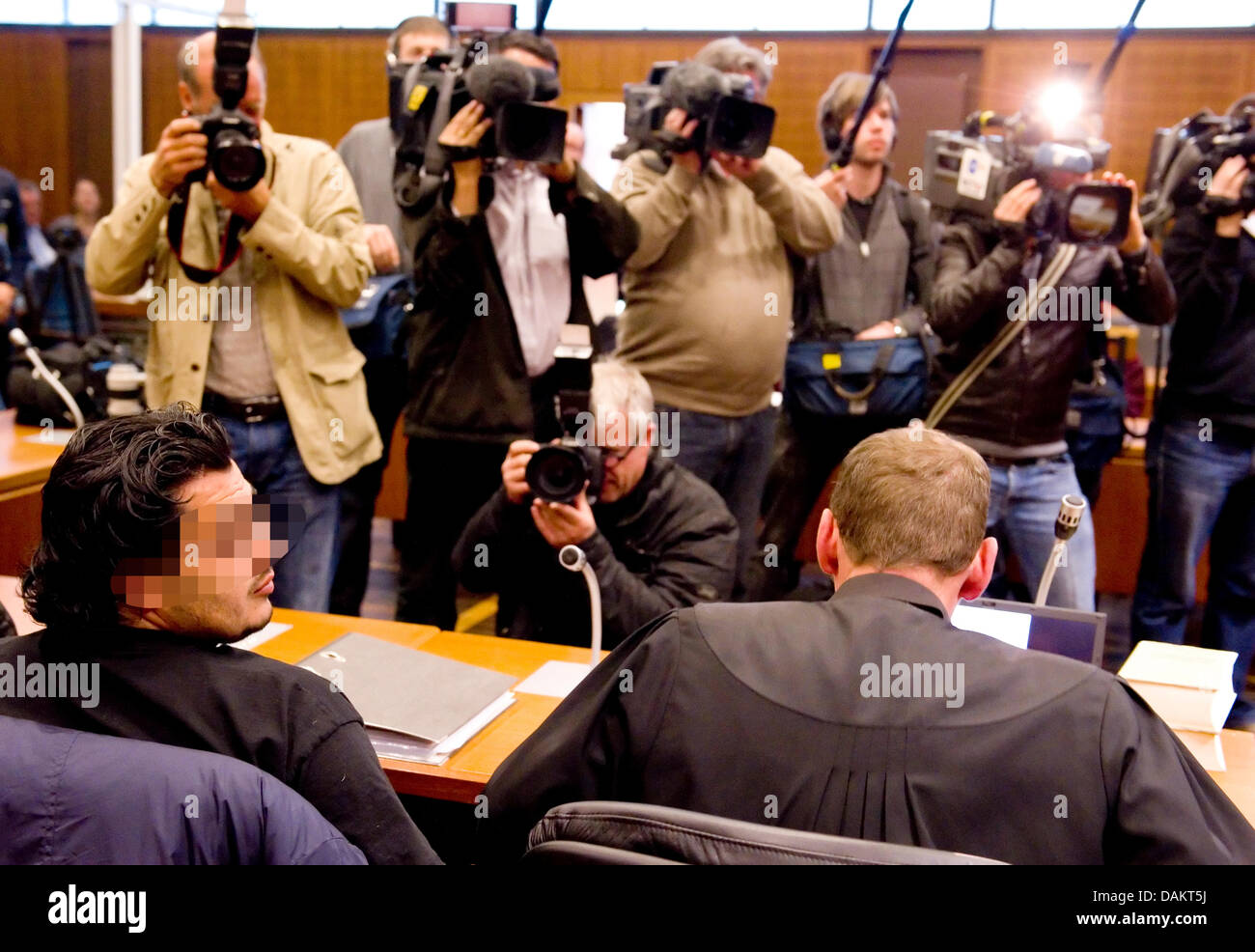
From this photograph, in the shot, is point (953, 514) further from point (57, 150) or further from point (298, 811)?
point (57, 150)

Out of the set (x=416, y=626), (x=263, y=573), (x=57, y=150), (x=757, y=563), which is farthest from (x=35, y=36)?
(x=263, y=573)

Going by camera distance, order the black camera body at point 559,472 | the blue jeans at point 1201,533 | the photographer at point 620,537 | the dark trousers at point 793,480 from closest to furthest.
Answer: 1. the black camera body at point 559,472
2. the photographer at point 620,537
3. the blue jeans at point 1201,533
4. the dark trousers at point 793,480

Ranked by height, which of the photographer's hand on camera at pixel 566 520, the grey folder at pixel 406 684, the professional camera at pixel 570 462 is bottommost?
the grey folder at pixel 406 684

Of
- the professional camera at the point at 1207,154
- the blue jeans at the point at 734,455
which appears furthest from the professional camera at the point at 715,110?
the professional camera at the point at 1207,154

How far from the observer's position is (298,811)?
1.09 metres

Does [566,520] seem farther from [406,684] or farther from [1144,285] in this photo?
[1144,285]

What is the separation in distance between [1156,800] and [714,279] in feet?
6.76

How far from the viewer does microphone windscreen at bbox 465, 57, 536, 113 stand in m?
2.66

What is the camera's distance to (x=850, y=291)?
3402 mm

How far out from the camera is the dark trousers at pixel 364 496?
3.36 m

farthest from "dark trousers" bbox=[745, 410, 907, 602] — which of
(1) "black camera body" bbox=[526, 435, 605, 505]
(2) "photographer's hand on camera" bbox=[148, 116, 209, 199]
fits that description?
(2) "photographer's hand on camera" bbox=[148, 116, 209, 199]

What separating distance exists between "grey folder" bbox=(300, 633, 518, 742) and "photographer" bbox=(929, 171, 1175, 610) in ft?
4.36

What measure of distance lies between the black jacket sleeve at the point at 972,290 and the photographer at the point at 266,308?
4.13ft

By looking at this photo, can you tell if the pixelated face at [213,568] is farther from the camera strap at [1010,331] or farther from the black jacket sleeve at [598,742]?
the camera strap at [1010,331]
